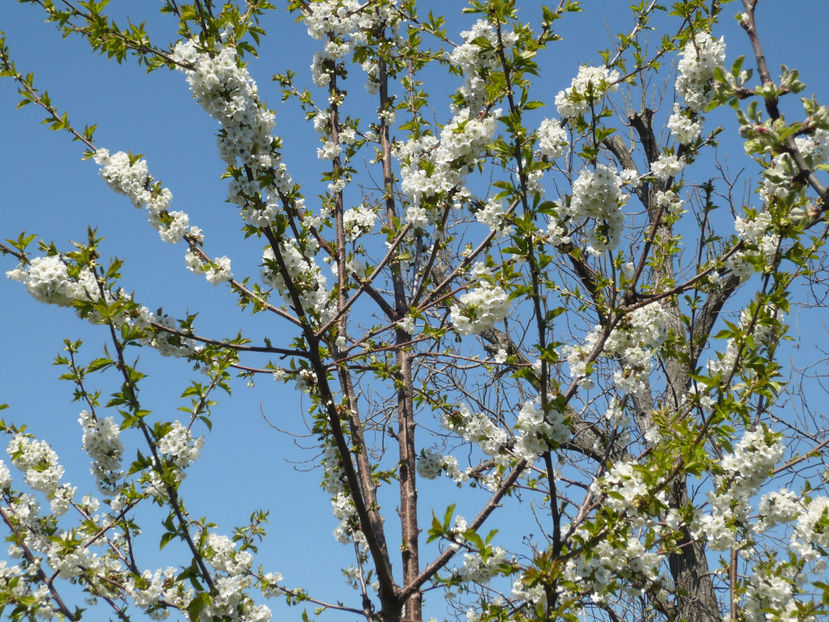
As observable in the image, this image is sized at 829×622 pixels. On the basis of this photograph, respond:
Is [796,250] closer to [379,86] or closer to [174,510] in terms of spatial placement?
[174,510]

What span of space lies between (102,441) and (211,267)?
37.9 inches

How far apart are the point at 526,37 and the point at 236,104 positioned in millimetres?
1580

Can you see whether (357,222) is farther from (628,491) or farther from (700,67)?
(628,491)

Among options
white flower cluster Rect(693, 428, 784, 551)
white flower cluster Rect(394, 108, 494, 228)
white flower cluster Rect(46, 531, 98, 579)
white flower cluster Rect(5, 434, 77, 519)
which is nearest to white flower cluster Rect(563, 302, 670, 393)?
white flower cluster Rect(693, 428, 784, 551)

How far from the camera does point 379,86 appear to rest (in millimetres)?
5305

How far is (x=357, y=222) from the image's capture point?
4.67m

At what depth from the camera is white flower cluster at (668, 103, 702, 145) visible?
335 centimetres

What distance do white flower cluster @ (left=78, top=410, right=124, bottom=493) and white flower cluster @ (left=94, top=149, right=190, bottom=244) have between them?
0.94 meters

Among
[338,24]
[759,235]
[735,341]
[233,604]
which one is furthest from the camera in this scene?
[338,24]

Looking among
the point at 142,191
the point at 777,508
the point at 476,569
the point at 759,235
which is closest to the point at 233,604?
the point at 476,569

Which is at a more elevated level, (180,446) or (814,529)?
(180,446)

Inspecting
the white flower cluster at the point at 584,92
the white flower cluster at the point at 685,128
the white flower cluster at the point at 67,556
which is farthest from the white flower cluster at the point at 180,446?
the white flower cluster at the point at 685,128

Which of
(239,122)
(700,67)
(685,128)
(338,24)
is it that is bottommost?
(239,122)

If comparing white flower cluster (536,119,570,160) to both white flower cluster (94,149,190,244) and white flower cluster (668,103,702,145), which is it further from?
white flower cluster (94,149,190,244)
